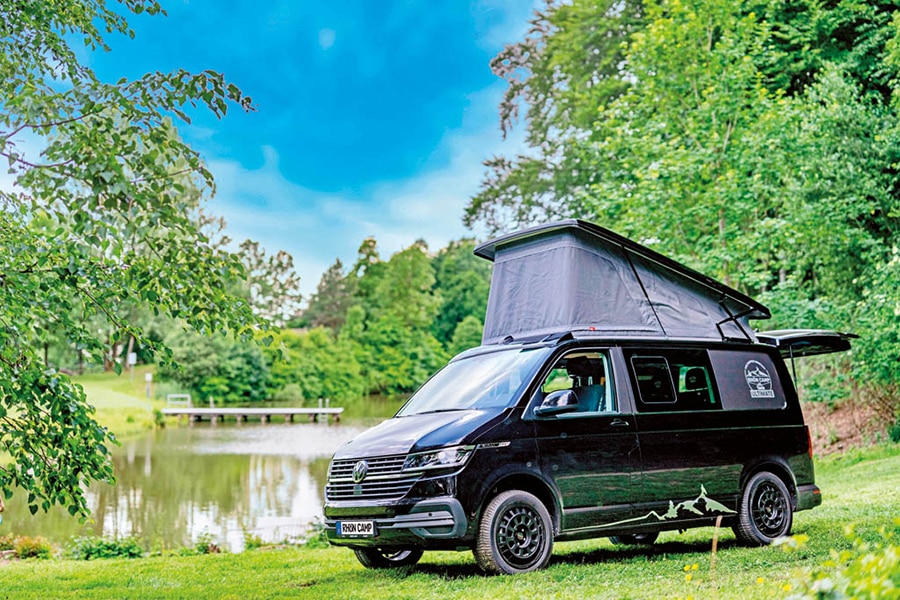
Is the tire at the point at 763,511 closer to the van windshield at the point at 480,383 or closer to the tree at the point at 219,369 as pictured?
the van windshield at the point at 480,383

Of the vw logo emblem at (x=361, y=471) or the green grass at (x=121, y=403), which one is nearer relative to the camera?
the vw logo emblem at (x=361, y=471)

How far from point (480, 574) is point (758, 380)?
404cm

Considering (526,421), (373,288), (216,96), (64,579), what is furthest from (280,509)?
(373,288)

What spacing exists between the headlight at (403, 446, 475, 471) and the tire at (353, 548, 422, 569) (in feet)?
4.85

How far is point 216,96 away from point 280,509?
16.8 m

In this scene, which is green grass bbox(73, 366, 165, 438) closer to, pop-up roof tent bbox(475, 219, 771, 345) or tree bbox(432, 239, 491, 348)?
tree bbox(432, 239, 491, 348)

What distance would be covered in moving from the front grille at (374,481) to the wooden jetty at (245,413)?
154 feet

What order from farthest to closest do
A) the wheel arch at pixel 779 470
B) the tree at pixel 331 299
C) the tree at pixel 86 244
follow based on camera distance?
1. the tree at pixel 331 299
2. the wheel arch at pixel 779 470
3. the tree at pixel 86 244

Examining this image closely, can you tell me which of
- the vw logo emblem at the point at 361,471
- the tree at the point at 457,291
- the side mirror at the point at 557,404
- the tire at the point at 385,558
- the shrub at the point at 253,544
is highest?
the tree at the point at 457,291

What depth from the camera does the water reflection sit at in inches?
745

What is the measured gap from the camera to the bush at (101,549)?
46.4 feet

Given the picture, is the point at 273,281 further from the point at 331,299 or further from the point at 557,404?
the point at 557,404

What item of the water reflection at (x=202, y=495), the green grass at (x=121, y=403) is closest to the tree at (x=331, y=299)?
the green grass at (x=121, y=403)

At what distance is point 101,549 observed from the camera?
14.3 metres
